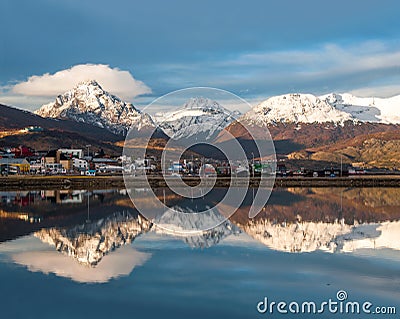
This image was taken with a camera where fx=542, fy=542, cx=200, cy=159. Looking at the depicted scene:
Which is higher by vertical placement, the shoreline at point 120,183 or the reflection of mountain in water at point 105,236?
the shoreline at point 120,183

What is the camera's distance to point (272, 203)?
47.0 m

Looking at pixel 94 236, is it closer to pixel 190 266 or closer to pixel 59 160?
pixel 190 266

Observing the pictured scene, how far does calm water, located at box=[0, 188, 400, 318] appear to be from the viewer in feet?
48.2

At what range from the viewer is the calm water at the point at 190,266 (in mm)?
14688

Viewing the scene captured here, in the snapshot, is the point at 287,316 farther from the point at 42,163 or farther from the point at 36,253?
the point at 42,163

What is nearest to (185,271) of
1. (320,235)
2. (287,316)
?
(287,316)
